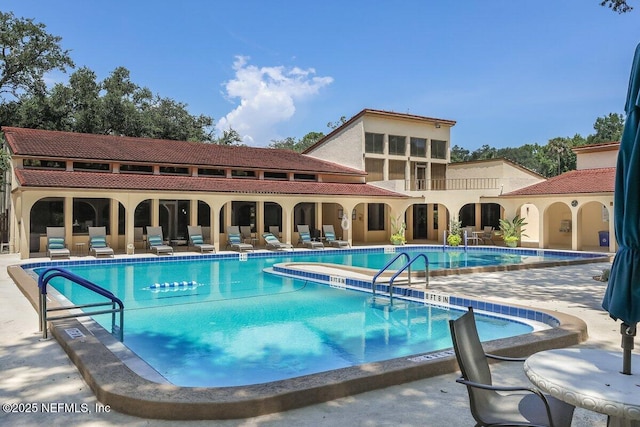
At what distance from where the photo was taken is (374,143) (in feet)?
102

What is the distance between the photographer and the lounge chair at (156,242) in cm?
1998

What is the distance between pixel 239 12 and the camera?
23906 mm

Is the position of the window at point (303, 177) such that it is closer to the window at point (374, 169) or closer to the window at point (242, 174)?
the window at point (242, 174)

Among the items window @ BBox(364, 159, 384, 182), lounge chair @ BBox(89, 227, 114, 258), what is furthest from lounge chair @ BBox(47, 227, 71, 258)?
window @ BBox(364, 159, 384, 182)

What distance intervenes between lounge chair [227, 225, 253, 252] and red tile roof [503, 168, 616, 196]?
13.8 m

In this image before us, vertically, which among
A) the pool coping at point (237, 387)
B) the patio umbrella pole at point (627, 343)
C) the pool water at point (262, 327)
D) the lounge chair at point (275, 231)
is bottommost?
the pool water at point (262, 327)

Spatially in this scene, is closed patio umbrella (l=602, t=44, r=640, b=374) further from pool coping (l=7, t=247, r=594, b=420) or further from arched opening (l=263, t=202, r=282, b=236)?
arched opening (l=263, t=202, r=282, b=236)

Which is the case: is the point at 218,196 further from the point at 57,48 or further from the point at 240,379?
the point at 57,48

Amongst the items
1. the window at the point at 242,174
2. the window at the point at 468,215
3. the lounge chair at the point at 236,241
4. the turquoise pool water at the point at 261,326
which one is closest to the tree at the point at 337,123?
the window at the point at 468,215

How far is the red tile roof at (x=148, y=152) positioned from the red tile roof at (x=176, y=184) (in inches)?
30.4

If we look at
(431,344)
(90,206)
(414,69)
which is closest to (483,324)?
(431,344)

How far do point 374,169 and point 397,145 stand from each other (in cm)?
248

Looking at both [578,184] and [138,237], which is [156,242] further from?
[578,184]

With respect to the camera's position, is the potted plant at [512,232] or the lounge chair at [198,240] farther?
the potted plant at [512,232]
